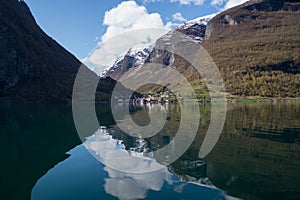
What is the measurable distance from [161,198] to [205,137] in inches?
742

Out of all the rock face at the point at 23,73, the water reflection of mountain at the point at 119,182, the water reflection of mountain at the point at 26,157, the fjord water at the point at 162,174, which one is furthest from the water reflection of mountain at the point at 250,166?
the rock face at the point at 23,73

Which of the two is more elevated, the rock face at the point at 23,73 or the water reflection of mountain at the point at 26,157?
the rock face at the point at 23,73

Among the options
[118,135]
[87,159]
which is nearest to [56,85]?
[118,135]

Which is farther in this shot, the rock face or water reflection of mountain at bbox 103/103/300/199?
the rock face

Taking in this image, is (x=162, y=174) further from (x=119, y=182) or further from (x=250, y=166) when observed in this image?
(x=250, y=166)

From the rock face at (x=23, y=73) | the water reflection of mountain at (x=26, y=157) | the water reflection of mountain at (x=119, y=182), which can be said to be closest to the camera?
the water reflection of mountain at (x=119, y=182)

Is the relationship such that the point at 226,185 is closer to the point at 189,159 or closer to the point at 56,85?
the point at 189,159

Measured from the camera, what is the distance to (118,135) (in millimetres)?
35938

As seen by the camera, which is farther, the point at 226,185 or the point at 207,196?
the point at 226,185

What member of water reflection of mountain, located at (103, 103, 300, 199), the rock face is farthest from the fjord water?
the rock face

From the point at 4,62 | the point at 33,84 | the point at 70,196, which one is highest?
the point at 4,62

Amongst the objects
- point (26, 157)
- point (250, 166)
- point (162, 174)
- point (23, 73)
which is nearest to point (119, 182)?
point (162, 174)

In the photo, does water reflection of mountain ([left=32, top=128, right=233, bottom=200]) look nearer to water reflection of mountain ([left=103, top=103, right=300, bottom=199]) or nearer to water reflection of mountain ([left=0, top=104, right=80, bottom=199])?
water reflection of mountain ([left=0, top=104, right=80, bottom=199])

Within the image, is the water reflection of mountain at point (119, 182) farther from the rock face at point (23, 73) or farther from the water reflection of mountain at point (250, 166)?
the rock face at point (23, 73)
